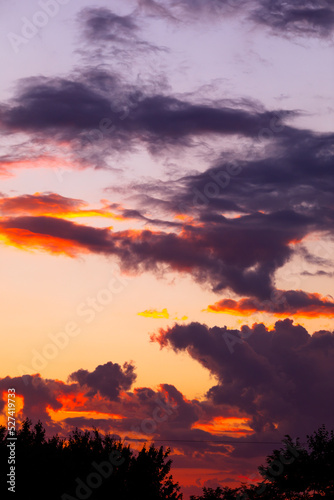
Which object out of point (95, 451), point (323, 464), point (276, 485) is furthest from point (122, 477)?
point (323, 464)

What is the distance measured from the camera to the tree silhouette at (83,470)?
5125 centimetres

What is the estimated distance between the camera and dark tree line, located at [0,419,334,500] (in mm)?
51688

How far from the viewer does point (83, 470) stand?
54594 millimetres

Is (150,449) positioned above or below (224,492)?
above

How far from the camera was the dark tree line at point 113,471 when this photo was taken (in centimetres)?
5169

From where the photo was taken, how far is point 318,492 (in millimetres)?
59719

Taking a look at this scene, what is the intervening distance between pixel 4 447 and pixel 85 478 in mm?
8448

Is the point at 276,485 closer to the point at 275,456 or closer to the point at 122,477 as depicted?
the point at 275,456

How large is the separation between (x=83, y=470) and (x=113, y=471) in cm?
326

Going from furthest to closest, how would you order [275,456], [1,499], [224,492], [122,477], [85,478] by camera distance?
[224,492] → [275,456] → [122,477] → [85,478] → [1,499]

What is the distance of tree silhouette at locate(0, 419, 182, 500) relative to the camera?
51.2 meters

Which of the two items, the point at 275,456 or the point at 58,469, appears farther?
the point at 275,456

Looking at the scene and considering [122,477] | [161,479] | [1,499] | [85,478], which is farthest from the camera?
[161,479]

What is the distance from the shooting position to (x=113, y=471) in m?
56.7
